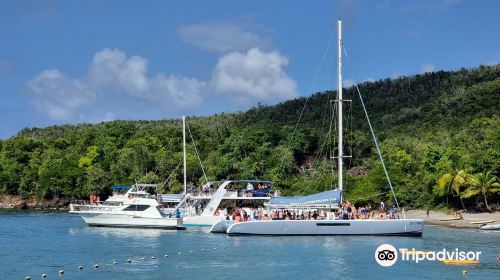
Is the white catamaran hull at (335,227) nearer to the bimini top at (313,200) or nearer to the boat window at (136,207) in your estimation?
the bimini top at (313,200)

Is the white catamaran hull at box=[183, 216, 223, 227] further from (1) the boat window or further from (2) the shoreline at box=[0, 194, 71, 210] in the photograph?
(2) the shoreline at box=[0, 194, 71, 210]

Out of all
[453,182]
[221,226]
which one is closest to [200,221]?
[221,226]

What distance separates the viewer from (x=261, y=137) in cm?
10644

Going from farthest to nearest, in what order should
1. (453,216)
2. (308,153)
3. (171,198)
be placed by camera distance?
(308,153), (171,198), (453,216)

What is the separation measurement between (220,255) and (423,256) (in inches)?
520

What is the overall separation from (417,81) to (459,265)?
128205 mm

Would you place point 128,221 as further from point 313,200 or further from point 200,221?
point 313,200

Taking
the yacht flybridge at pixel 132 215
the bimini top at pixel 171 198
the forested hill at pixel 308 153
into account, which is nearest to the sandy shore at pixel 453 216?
the forested hill at pixel 308 153

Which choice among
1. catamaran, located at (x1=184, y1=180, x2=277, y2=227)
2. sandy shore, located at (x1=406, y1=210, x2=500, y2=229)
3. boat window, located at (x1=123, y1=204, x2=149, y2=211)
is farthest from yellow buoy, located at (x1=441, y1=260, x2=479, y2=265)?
boat window, located at (x1=123, y1=204, x2=149, y2=211)

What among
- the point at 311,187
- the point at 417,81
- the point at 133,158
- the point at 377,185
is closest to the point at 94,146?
the point at 133,158

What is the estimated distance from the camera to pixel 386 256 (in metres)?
38.8

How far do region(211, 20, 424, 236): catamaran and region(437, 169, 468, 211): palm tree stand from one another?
18420 mm

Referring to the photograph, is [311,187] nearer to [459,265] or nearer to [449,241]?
[449,241]

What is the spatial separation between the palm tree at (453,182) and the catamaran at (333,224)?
18.4 meters
